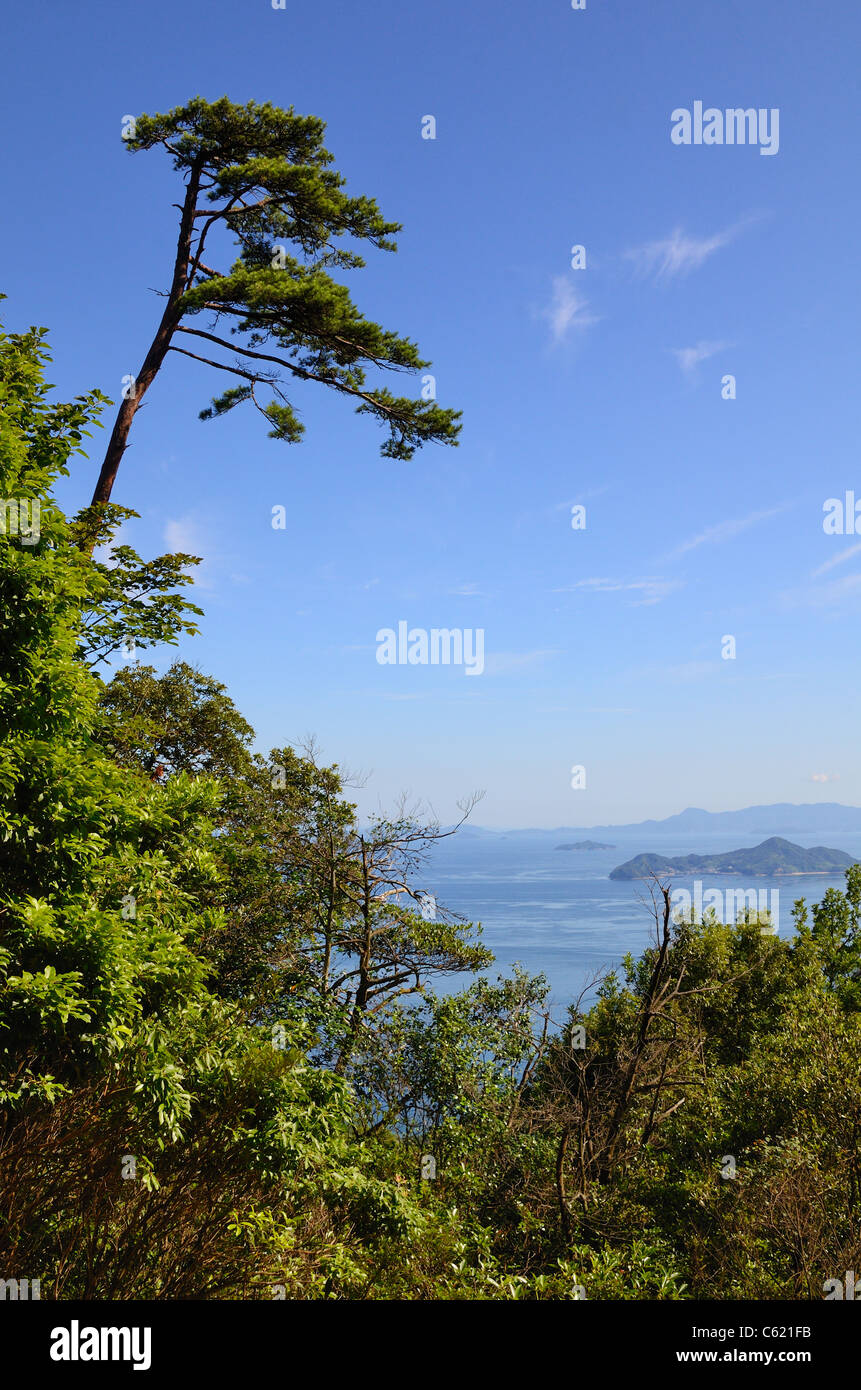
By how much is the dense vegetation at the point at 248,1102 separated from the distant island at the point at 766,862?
115 m

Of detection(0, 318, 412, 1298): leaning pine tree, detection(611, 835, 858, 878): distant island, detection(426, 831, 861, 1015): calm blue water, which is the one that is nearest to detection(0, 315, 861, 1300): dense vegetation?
detection(0, 318, 412, 1298): leaning pine tree

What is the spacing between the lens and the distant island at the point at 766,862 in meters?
126

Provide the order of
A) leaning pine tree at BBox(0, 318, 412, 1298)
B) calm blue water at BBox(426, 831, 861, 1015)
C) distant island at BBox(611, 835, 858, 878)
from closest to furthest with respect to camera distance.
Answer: leaning pine tree at BBox(0, 318, 412, 1298) < calm blue water at BBox(426, 831, 861, 1015) < distant island at BBox(611, 835, 858, 878)

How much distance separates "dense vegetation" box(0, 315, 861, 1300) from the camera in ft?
16.4

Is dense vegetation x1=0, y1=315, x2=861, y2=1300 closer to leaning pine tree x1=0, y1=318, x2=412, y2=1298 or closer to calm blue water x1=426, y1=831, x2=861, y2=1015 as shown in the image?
leaning pine tree x1=0, y1=318, x2=412, y2=1298

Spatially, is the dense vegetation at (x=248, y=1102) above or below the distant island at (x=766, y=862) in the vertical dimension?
above

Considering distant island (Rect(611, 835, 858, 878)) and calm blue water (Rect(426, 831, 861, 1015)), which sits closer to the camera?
calm blue water (Rect(426, 831, 861, 1015))

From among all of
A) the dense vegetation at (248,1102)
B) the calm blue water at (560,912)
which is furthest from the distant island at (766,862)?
the dense vegetation at (248,1102)

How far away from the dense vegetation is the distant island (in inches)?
4542

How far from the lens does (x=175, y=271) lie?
Answer: 11828 mm

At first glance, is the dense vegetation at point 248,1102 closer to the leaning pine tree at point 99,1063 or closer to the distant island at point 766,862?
the leaning pine tree at point 99,1063
